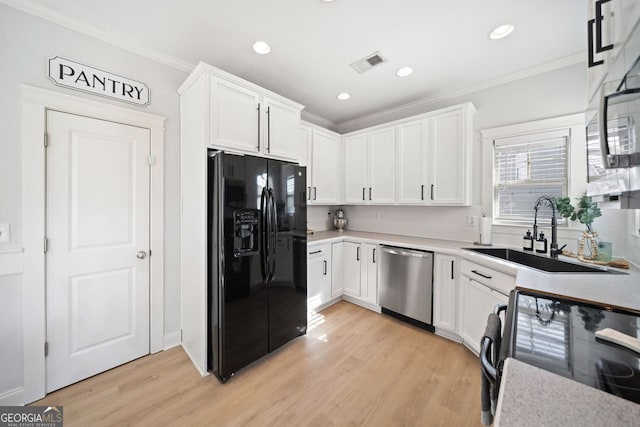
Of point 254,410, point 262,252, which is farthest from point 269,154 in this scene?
point 254,410

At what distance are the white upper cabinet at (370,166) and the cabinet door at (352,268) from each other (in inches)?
28.8

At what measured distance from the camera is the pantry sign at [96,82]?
1765mm

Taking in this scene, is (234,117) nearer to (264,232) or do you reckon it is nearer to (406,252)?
(264,232)

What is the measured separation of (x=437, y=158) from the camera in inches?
111

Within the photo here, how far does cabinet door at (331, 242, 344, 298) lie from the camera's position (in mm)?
3148

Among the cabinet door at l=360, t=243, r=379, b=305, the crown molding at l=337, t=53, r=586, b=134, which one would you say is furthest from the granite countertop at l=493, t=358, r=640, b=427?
the crown molding at l=337, t=53, r=586, b=134

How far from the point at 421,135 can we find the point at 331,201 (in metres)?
1.49

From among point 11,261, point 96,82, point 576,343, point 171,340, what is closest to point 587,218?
point 576,343

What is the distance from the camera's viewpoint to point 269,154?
7.61 ft

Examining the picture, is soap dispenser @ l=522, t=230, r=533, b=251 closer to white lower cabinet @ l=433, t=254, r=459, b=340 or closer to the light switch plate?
white lower cabinet @ l=433, t=254, r=459, b=340

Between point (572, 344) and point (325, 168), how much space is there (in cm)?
306

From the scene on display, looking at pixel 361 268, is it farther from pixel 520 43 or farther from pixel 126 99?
pixel 126 99

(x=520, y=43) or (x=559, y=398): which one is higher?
(x=520, y=43)

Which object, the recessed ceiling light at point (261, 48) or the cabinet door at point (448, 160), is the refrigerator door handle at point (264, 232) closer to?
the recessed ceiling light at point (261, 48)
